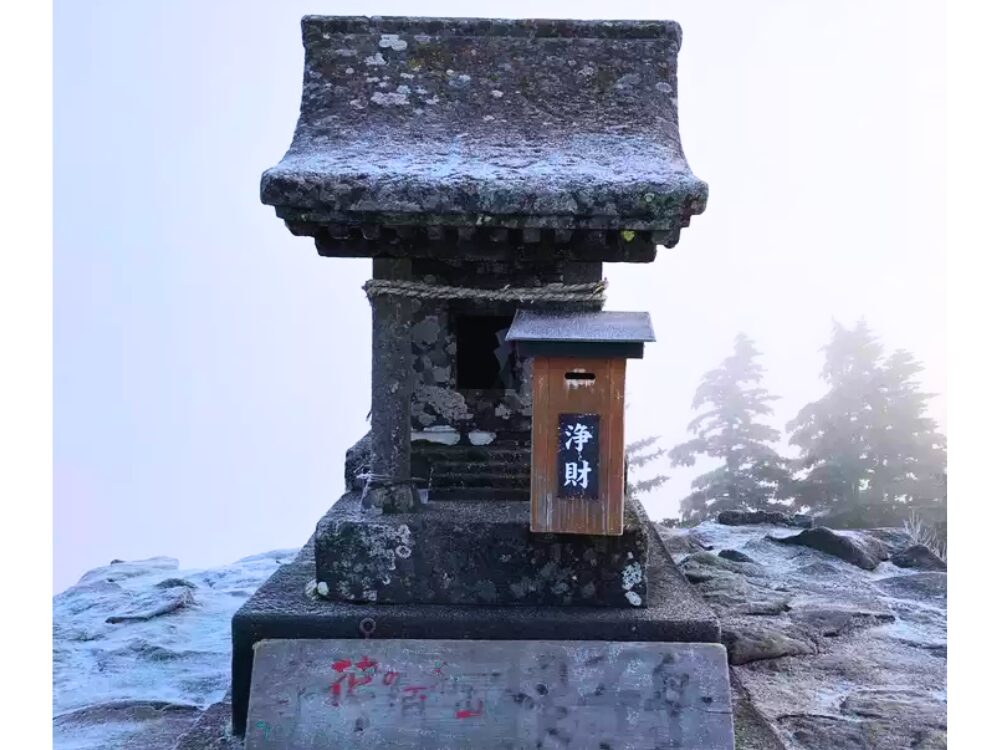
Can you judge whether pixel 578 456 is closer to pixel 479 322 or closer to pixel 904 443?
pixel 479 322

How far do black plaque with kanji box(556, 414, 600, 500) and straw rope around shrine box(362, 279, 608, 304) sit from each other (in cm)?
81

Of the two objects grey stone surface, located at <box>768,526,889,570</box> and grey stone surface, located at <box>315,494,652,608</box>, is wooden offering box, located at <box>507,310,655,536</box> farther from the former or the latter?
grey stone surface, located at <box>768,526,889,570</box>

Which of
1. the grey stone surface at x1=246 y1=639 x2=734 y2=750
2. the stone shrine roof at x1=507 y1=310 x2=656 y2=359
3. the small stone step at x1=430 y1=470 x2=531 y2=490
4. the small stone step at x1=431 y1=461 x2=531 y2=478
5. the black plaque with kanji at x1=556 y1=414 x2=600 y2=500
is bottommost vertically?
the grey stone surface at x1=246 y1=639 x2=734 y2=750

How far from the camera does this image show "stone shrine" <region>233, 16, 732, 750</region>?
363cm

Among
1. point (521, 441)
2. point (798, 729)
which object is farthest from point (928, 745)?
point (521, 441)

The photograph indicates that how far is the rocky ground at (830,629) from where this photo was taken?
438 cm

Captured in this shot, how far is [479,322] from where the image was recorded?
4.73 m

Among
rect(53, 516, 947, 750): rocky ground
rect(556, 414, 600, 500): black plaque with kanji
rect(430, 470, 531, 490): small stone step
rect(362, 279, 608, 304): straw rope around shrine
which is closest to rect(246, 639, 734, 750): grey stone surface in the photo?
rect(53, 516, 947, 750): rocky ground

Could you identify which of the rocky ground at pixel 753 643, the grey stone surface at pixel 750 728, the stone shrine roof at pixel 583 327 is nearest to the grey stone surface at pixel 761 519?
the rocky ground at pixel 753 643

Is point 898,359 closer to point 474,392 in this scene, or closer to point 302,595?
point 474,392

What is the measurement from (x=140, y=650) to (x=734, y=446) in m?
9.04

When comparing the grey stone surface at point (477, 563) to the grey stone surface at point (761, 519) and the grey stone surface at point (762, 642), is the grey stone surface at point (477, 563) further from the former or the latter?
the grey stone surface at point (761, 519)

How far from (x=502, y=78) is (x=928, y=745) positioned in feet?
12.7

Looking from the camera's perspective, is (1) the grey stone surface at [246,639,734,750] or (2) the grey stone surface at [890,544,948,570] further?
(2) the grey stone surface at [890,544,948,570]
